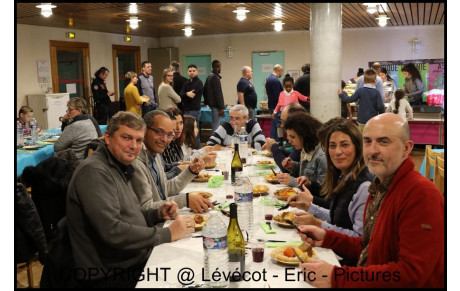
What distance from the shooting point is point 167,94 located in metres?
8.90

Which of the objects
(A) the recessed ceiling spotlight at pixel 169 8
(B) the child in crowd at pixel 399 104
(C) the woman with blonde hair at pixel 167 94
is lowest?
(B) the child in crowd at pixel 399 104

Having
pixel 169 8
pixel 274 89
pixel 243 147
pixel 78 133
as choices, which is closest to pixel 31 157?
pixel 78 133

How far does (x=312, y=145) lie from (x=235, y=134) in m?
1.99

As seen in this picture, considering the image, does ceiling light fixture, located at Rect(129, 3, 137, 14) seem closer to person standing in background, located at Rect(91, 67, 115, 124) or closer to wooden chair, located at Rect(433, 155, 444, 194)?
person standing in background, located at Rect(91, 67, 115, 124)

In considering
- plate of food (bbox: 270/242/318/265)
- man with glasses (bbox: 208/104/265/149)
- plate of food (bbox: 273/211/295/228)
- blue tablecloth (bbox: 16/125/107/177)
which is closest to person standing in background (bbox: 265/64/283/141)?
man with glasses (bbox: 208/104/265/149)

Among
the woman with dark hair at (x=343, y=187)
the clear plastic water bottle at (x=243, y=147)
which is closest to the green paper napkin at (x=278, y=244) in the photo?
the woman with dark hair at (x=343, y=187)

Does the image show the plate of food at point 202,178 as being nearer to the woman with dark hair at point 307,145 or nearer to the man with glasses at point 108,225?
the woman with dark hair at point 307,145

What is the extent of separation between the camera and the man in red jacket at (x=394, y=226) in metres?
1.69

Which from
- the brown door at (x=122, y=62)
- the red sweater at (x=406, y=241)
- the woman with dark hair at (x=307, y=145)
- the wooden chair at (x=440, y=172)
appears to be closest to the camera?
the red sweater at (x=406, y=241)

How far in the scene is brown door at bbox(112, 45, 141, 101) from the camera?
12.6 m

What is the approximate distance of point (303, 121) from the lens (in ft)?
12.0

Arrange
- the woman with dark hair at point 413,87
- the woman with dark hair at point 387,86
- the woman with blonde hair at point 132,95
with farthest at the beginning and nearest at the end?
the woman with dark hair at point 387,86, the woman with dark hair at point 413,87, the woman with blonde hair at point 132,95

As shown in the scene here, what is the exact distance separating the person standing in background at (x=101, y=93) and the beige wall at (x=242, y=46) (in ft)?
4.19

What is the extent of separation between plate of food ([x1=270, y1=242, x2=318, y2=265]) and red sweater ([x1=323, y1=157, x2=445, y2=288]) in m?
0.25
